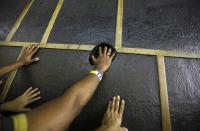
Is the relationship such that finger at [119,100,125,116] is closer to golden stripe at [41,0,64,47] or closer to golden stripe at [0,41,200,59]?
golden stripe at [0,41,200,59]

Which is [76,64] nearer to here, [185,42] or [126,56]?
[126,56]

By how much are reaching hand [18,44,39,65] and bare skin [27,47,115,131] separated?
24.2 inches

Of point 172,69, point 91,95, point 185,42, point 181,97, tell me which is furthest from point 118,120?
point 185,42

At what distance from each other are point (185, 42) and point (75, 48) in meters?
0.97

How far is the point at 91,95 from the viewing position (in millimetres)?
1572

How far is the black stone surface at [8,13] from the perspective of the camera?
2332 mm

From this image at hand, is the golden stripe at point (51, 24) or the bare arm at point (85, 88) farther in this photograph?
the golden stripe at point (51, 24)

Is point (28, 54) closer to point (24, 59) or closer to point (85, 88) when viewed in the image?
point (24, 59)

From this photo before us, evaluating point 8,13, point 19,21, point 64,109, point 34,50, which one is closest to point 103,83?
point 64,109

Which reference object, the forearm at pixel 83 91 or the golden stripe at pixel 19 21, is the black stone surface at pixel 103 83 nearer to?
the forearm at pixel 83 91

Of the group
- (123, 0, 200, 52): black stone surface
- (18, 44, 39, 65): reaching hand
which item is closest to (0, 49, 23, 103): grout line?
(18, 44, 39, 65): reaching hand

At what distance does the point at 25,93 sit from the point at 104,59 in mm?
679

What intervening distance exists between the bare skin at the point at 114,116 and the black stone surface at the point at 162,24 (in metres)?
0.57

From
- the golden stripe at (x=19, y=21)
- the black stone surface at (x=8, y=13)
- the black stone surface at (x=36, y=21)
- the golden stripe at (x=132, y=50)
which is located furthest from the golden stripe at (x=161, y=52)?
the black stone surface at (x=8, y=13)
